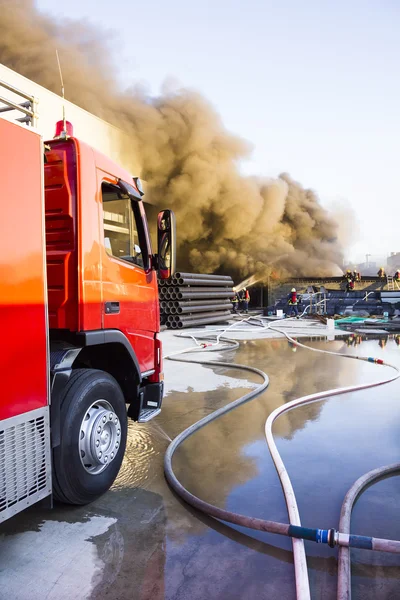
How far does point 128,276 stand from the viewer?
3.33 meters

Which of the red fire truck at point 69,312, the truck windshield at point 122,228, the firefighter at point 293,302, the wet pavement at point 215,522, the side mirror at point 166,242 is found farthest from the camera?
the firefighter at point 293,302

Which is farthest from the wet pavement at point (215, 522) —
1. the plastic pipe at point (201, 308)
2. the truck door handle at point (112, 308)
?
the plastic pipe at point (201, 308)

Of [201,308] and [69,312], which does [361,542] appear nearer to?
[69,312]

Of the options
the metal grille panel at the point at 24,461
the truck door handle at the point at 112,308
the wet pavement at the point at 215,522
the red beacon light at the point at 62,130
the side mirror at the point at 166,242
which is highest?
the red beacon light at the point at 62,130

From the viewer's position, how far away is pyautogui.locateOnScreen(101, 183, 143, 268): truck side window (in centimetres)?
317

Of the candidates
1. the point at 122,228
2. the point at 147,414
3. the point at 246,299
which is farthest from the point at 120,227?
the point at 246,299

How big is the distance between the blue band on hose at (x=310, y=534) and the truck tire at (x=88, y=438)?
1.28m

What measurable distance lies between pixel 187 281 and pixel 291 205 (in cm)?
1403

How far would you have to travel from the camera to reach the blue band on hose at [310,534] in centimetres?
210

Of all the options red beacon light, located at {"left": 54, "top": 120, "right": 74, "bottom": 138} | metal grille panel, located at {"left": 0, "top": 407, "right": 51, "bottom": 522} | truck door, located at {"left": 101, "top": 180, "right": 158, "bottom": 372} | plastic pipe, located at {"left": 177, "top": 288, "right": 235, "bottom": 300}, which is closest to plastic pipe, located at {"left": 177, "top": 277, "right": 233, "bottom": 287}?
plastic pipe, located at {"left": 177, "top": 288, "right": 235, "bottom": 300}

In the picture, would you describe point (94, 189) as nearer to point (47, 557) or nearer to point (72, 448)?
point (72, 448)

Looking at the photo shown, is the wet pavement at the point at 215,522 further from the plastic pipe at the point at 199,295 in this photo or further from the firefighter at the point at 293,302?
the firefighter at the point at 293,302

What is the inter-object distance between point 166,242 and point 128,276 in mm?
451

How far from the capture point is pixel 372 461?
11.3ft
